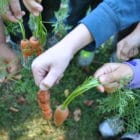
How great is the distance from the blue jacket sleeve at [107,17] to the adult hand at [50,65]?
15cm

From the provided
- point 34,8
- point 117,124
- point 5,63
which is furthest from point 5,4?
point 117,124

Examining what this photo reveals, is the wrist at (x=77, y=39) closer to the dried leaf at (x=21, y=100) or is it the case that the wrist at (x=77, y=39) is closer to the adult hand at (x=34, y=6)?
the adult hand at (x=34, y=6)

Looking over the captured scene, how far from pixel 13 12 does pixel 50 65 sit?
17.7 inches

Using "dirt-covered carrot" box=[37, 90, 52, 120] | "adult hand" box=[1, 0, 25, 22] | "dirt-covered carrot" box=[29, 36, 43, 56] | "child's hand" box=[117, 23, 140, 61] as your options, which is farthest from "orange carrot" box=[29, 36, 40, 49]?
"child's hand" box=[117, 23, 140, 61]

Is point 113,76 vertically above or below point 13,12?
below

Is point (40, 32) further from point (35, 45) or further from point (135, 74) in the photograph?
point (135, 74)

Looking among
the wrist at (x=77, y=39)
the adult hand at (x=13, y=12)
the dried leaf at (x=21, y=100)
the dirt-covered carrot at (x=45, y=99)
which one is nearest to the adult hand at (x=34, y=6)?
the adult hand at (x=13, y=12)

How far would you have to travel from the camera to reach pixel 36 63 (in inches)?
Answer: 53.6

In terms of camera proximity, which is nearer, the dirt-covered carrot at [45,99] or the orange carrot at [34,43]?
the dirt-covered carrot at [45,99]

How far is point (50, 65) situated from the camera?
136 centimetres

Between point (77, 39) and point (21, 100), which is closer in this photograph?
point (77, 39)

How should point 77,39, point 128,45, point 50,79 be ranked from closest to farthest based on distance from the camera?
1. point 50,79
2. point 77,39
3. point 128,45

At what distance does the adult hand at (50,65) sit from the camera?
135 centimetres

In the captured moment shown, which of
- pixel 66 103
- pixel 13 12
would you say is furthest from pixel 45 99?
pixel 13 12
